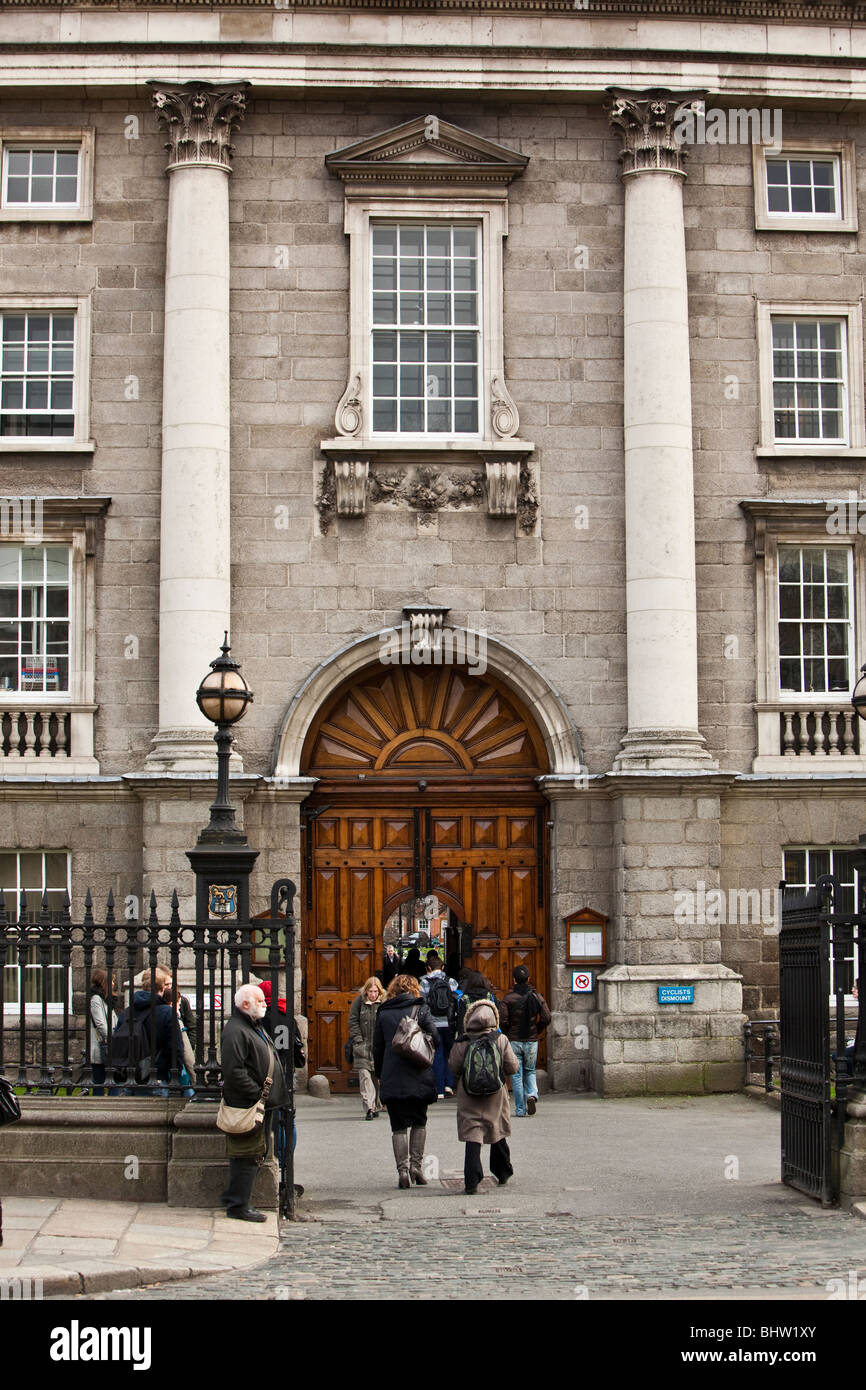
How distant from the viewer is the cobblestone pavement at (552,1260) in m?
10.9

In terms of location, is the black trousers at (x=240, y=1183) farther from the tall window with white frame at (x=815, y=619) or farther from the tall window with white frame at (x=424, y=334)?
the tall window with white frame at (x=815, y=619)

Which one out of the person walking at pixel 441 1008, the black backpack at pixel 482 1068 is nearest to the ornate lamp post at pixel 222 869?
the black backpack at pixel 482 1068

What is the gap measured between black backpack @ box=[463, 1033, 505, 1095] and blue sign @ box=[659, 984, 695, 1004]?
267 inches

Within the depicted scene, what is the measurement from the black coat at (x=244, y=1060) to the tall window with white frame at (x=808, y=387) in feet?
44.8

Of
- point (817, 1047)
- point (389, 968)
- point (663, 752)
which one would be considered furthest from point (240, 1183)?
point (663, 752)

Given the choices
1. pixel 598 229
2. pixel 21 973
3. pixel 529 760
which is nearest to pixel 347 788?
pixel 529 760

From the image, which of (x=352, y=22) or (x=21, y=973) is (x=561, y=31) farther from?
(x=21, y=973)

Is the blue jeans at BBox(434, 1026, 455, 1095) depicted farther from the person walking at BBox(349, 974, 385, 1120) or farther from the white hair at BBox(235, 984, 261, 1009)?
the white hair at BBox(235, 984, 261, 1009)

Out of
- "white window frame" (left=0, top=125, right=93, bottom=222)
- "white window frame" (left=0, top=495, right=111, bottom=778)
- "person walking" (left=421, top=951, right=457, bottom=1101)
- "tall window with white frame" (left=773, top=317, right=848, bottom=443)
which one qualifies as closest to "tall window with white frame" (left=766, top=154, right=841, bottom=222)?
"tall window with white frame" (left=773, top=317, right=848, bottom=443)

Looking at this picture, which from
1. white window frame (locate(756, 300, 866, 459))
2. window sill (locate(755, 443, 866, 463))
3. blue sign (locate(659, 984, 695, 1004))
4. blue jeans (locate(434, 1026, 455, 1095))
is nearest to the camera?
blue jeans (locate(434, 1026, 455, 1095))

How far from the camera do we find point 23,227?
23531 millimetres

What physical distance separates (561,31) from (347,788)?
402 inches

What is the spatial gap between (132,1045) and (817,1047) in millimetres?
5460

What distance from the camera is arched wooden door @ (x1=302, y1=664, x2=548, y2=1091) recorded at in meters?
23.2
